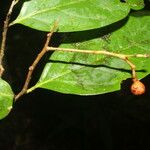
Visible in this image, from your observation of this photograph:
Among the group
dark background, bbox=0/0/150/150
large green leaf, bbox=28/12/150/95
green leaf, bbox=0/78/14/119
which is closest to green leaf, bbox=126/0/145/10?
large green leaf, bbox=28/12/150/95

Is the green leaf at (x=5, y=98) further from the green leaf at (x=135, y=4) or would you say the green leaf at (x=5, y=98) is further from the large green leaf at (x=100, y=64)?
the green leaf at (x=135, y=4)

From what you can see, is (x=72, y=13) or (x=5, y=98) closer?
(x=5, y=98)

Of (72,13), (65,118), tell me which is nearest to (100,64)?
(72,13)

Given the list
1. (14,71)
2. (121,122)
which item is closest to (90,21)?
(121,122)

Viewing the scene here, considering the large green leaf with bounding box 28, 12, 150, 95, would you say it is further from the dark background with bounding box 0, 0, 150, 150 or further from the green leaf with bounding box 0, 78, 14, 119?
the dark background with bounding box 0, 0, 150, 150

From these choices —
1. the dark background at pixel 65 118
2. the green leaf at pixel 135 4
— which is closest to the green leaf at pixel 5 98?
the green leaf at pixel 135 4

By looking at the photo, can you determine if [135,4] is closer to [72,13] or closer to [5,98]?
[72,13]
